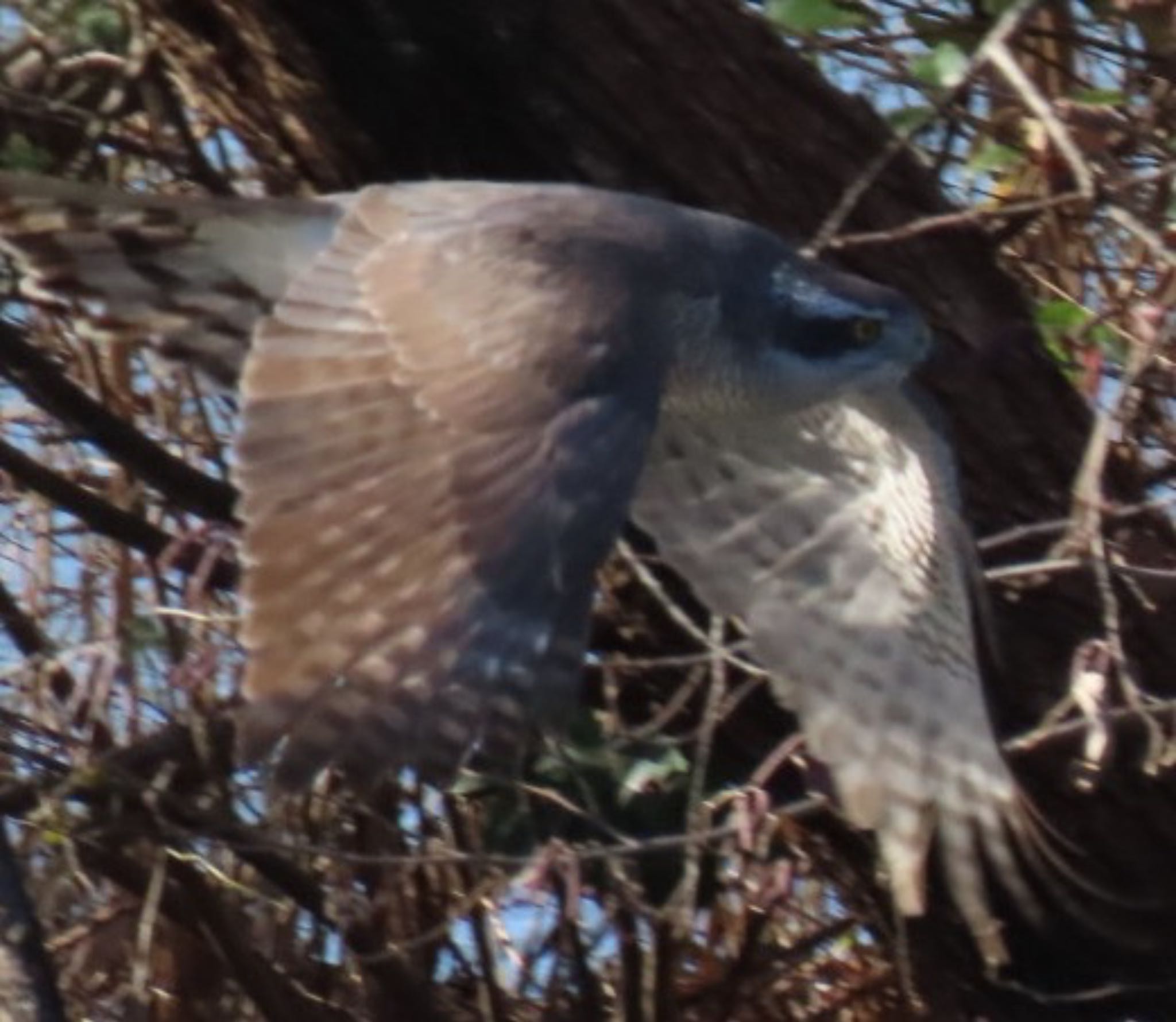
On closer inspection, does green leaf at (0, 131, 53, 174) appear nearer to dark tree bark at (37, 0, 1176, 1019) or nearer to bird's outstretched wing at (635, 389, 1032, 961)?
dark tree bark at (37, 0, 1176, 1019)

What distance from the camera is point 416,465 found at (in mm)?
3135

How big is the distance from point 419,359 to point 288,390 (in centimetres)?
15

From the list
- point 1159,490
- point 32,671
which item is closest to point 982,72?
point 1159,490

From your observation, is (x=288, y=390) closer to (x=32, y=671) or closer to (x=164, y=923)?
(x=32, y=671)

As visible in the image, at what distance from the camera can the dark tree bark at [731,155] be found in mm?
3613

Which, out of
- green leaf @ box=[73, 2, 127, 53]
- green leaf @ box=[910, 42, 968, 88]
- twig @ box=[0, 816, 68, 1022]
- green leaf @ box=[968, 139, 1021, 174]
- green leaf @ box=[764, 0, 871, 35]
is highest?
green leaf @ box=[764, 0, 871, 35]

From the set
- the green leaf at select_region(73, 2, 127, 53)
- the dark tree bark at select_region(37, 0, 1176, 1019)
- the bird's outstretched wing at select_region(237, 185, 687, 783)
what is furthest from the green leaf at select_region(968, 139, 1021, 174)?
the green leaf at select_region(73, 2, 127, 53)

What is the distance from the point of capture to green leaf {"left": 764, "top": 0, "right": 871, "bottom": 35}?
3.57 m

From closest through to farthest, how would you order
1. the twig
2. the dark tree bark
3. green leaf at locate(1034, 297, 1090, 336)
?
1. the twig
2. the dark tree bark
3. green leaf at locate(1034, 297, 1090, 336)

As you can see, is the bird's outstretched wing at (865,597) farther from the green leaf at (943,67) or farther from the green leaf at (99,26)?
the green leaf at (99,26)

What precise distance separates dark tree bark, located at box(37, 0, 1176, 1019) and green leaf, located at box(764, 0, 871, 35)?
86 mm

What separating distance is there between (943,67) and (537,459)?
73 cm

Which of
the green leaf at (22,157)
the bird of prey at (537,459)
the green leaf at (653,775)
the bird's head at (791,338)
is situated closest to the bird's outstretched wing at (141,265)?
the bird of prey at (537,459)

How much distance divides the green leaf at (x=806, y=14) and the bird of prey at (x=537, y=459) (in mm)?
231
